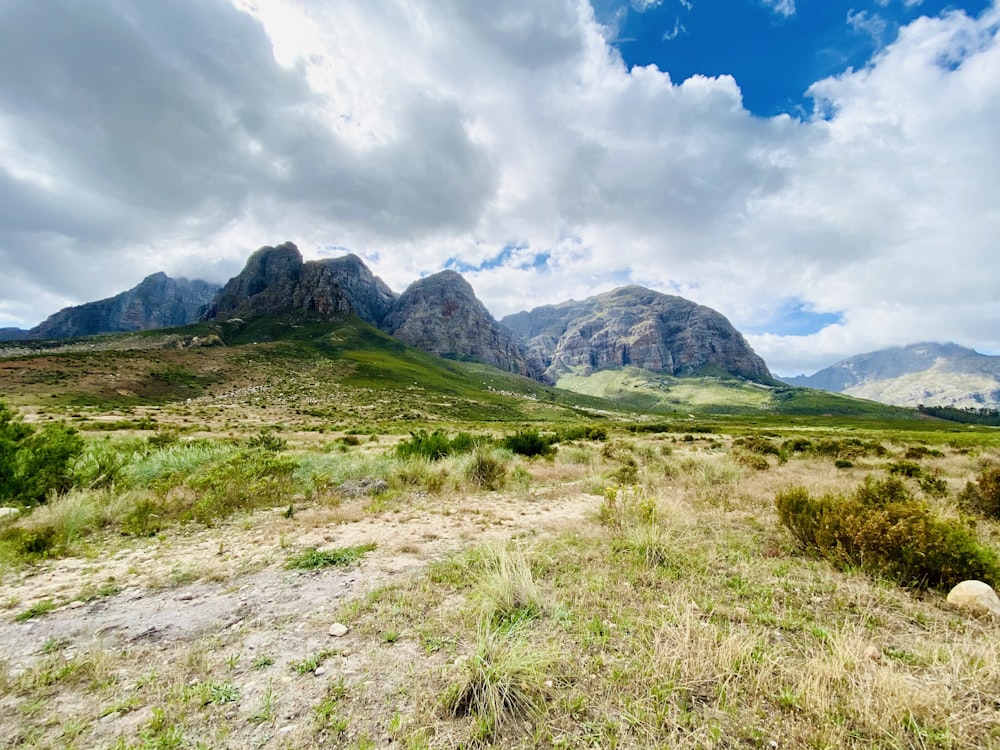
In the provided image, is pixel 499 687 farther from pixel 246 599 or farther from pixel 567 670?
pixel 246 599

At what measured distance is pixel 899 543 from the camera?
18.3 ft

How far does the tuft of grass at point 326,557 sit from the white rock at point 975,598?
7.89 metres

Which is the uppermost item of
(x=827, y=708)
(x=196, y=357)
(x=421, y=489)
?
(x=196, y=357)

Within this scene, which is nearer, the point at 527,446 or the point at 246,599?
the point at 246,599

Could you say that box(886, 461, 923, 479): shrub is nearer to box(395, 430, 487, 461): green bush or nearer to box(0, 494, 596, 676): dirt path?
box(0, 494, 596, 676): dirt path

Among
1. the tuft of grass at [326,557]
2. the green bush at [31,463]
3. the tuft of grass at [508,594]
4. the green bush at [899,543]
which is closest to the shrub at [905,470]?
the green bush at [899,543]

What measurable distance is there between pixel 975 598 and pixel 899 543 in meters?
1.01

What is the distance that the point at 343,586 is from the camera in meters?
5.35

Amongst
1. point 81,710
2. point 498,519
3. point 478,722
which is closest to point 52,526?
point 81,710

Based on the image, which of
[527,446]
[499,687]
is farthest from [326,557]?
[527,446]

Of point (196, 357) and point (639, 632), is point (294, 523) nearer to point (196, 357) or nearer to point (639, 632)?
point (639, 632)

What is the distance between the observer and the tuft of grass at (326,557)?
238 inches

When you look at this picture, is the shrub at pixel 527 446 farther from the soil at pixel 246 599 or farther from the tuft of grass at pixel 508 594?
the tuft of grass at pixel 508 594

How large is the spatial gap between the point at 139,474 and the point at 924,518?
17004mm
